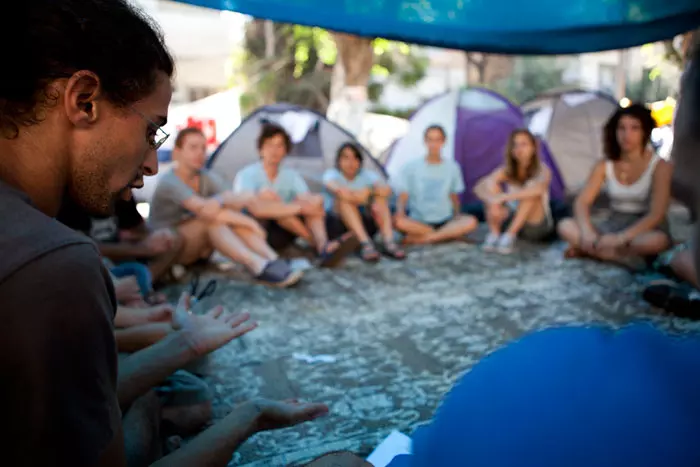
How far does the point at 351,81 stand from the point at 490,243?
19.4 feet

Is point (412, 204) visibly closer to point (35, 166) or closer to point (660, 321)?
point (660, 321)

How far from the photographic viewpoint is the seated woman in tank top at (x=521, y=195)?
4.94 m

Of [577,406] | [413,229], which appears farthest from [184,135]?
[577,406]

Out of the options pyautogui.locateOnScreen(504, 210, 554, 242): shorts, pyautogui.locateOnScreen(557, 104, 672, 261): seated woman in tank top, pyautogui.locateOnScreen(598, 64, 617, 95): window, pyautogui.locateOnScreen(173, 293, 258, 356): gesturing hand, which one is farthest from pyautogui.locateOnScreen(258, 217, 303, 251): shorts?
pyautogui.locateOnScreen(598, 64, 617, 95): window

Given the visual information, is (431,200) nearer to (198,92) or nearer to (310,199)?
(310,199)

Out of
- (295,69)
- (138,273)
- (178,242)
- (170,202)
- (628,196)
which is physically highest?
(295,69)

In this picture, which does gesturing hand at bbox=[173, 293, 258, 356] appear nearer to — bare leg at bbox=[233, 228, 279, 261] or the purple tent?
bare leg at bbox=[233, 228, 279, 261]

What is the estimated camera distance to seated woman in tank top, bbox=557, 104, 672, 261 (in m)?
3.93

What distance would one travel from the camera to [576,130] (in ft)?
21.5

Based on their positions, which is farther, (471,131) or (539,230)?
(471,131)

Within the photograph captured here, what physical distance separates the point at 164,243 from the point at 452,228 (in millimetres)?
2496

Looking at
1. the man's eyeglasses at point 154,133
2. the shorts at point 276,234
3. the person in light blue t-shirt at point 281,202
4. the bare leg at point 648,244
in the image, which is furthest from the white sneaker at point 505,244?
the man's eyeglasses at point 154,133

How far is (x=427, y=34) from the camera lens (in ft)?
6.68

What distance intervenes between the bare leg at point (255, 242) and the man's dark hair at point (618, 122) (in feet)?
8.21
